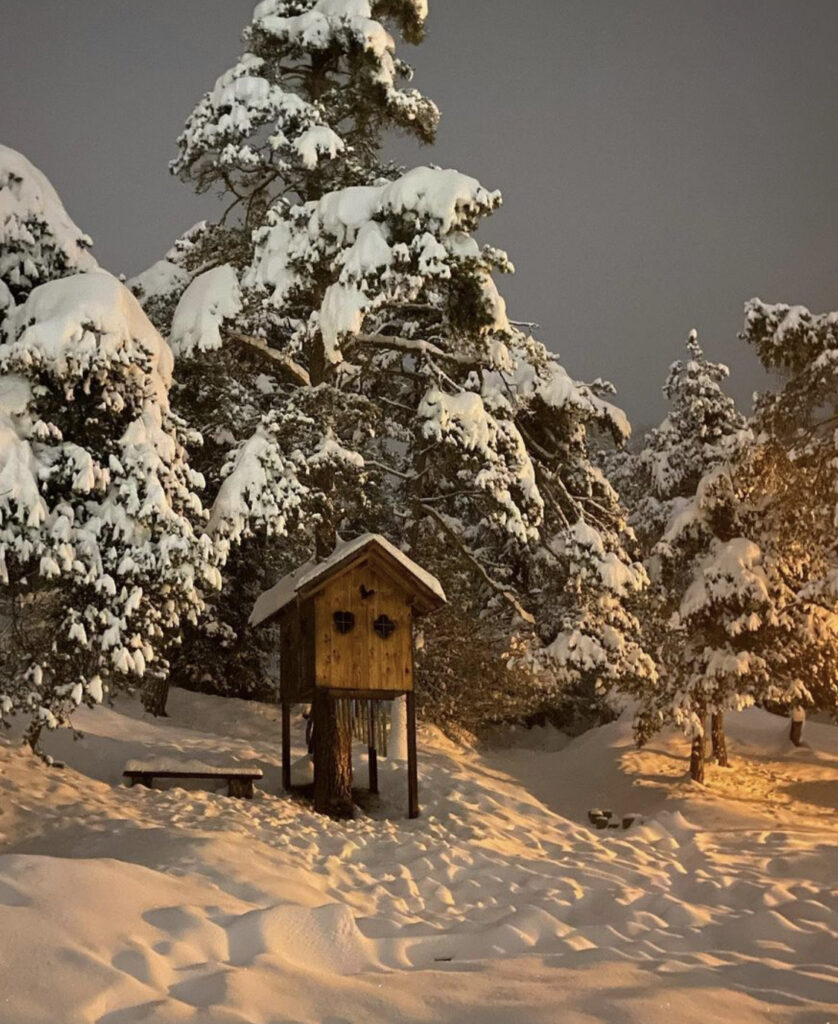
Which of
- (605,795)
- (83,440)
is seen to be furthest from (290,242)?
(605,795)

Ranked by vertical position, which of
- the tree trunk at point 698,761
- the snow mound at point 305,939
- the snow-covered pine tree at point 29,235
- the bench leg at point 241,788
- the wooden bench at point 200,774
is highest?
the snow-covered pine tree at point 29,235

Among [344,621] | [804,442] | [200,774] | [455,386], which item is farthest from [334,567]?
[804,442]

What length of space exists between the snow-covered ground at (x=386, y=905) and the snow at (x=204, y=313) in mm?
6397

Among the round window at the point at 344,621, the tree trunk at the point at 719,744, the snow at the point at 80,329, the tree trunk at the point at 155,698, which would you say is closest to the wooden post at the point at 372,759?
the round window at the point at 344,621

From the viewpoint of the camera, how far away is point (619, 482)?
33.7 m

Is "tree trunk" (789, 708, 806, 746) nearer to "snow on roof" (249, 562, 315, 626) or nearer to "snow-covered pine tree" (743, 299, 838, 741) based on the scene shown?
"snow-covered pine tree" (743, 299, 838, 741)

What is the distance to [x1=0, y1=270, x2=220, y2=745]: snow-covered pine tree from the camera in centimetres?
925

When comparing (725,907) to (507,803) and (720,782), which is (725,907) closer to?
(507,803)

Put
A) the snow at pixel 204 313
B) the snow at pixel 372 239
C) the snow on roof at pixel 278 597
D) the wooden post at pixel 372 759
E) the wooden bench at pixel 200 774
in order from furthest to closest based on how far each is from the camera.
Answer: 1. the wooden post at pixel 372 759
2. the snow on roof at pixel 278 597
3. the snow at pixel 204 313
4. the wooden bench at pixel 200 774
5. the snow at pixel 372 239

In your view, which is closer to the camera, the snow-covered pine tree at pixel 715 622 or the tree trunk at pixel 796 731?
the snow-covered pine tree at pixel 715 622

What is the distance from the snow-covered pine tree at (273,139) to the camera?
15555mm

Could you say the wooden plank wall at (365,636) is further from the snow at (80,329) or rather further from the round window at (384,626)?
the snow at (80,329)

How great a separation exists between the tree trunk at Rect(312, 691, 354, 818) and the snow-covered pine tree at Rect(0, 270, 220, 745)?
438 centimetres

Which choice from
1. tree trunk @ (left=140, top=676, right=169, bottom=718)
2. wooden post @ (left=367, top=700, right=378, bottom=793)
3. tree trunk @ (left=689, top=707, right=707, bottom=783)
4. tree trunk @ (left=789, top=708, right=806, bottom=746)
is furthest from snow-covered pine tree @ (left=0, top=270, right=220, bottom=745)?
tree trunk @ (left=789, top=708, right=806, bottom=746)
